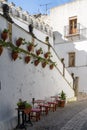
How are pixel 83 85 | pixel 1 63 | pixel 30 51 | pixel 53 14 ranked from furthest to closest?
pixel 53 14, pixel 83 85, pixel 30 51, pixel 1 63

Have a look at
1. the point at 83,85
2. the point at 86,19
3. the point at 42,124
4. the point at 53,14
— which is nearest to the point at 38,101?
the point at 42,124

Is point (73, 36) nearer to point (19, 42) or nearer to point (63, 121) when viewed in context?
point (19, 42)

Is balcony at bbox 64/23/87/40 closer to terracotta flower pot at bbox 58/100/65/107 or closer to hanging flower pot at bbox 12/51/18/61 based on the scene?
terracotta flower pot at bbox 58/100/65/107

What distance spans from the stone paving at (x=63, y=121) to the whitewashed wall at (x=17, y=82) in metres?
0.95

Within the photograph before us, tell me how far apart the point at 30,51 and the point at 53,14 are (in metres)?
14.6

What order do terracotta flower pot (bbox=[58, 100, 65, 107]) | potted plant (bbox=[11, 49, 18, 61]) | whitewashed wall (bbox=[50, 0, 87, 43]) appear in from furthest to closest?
whitewashed wall (bbox=[50, 0, 87, 43]) < terracotta flower pot (bbox=[58, 100, 65, 107]) < potted plant (bbox=[11, 49, 18, 61])

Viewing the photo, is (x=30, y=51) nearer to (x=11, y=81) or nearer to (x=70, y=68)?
(x=11, y=81)

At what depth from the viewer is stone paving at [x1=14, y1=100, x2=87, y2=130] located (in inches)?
420

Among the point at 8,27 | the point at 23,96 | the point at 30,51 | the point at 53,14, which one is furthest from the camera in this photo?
the point at 53,14

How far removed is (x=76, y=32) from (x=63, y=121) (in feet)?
47.4

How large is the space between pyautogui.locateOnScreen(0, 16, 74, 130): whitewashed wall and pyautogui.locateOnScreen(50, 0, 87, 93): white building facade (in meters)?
8.86

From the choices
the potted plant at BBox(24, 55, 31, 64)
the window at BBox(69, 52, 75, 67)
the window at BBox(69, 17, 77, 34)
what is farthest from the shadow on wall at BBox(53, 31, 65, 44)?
the potted plant at BBox(24, 55, 31, 64)

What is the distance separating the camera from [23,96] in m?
12.2

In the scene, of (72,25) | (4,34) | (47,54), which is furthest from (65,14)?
(4,34)
